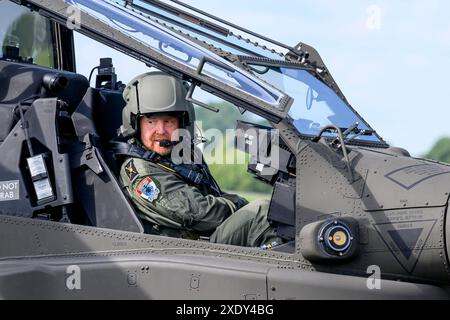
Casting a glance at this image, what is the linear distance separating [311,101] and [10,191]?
81.7 inches

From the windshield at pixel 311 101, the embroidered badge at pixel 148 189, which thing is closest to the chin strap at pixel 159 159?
the embroidered badge at pixel 148 189

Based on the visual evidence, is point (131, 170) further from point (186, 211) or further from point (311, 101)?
point (311, 101)

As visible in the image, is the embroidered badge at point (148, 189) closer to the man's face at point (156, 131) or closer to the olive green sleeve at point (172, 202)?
the olive green sleeve at point (172, 202)

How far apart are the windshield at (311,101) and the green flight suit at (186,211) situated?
0.68 metres

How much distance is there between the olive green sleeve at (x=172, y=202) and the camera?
19.6 ft

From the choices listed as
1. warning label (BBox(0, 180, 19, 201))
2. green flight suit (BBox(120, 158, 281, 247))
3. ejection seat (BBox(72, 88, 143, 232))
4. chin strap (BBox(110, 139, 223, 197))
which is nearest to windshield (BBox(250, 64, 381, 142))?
green flight suit (BBox(120, 158, 281, 247))

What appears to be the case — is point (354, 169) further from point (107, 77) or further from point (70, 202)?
point (107, 77)

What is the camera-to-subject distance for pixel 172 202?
19.6ft

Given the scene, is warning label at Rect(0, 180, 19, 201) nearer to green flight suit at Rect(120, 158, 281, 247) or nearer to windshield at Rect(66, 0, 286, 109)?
green flight suit at Rect(120, 158, 281, 247)

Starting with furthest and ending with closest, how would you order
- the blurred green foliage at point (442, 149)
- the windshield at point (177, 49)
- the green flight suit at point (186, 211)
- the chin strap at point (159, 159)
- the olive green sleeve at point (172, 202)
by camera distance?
1. the blurred green foliage at point (442, 149)
2. the chin strap at point (159, 159)
3. the olive green sleeve at point (172, 202)
4. the green flight suit at point (186, 211)
5. the windshield at point (177, 49)

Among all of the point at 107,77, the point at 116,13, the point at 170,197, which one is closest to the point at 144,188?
the point at 170,197

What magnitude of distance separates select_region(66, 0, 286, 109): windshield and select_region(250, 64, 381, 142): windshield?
41cm

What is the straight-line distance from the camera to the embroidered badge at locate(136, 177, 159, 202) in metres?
6.00

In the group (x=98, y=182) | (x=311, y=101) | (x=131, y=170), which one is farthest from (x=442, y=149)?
(x=98, y=182)
